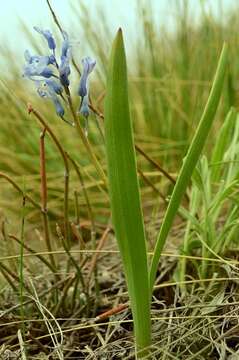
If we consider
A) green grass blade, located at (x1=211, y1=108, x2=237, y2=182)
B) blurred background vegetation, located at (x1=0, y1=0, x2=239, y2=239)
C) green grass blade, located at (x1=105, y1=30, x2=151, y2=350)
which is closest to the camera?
green grass blade, located at (x1=105, y1=30, x2=151, y2=350)

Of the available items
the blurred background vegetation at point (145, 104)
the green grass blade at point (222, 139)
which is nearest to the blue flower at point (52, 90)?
the green grass blade at point (222, 139)

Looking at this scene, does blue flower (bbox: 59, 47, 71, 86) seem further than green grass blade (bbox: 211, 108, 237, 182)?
No

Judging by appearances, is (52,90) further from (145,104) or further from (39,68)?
(145,104)

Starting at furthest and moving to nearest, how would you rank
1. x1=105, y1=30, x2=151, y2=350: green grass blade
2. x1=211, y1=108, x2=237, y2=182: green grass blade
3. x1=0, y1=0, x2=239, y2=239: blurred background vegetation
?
x1=0, y1=0, x2=239, y2=239: blurred background vegetation < x1=211, y1=108, x2=237, y2=182: green grass blade < x1=105, y1=30, x2=151, y2=350: green grass blade

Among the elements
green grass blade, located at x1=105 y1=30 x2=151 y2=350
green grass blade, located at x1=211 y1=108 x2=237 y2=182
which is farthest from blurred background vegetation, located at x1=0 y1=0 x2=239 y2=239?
green grass blade, located at x1=105 y1=30 x2=151 y2=350

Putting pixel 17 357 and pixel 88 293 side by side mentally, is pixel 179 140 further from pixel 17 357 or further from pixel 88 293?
pixel 17 357

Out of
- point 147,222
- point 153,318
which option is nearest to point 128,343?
point 153,318

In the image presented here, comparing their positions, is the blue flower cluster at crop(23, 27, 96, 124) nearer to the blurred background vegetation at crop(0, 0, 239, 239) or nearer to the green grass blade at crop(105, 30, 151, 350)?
the green grass blade at crop(105, 30, 151, 350)
